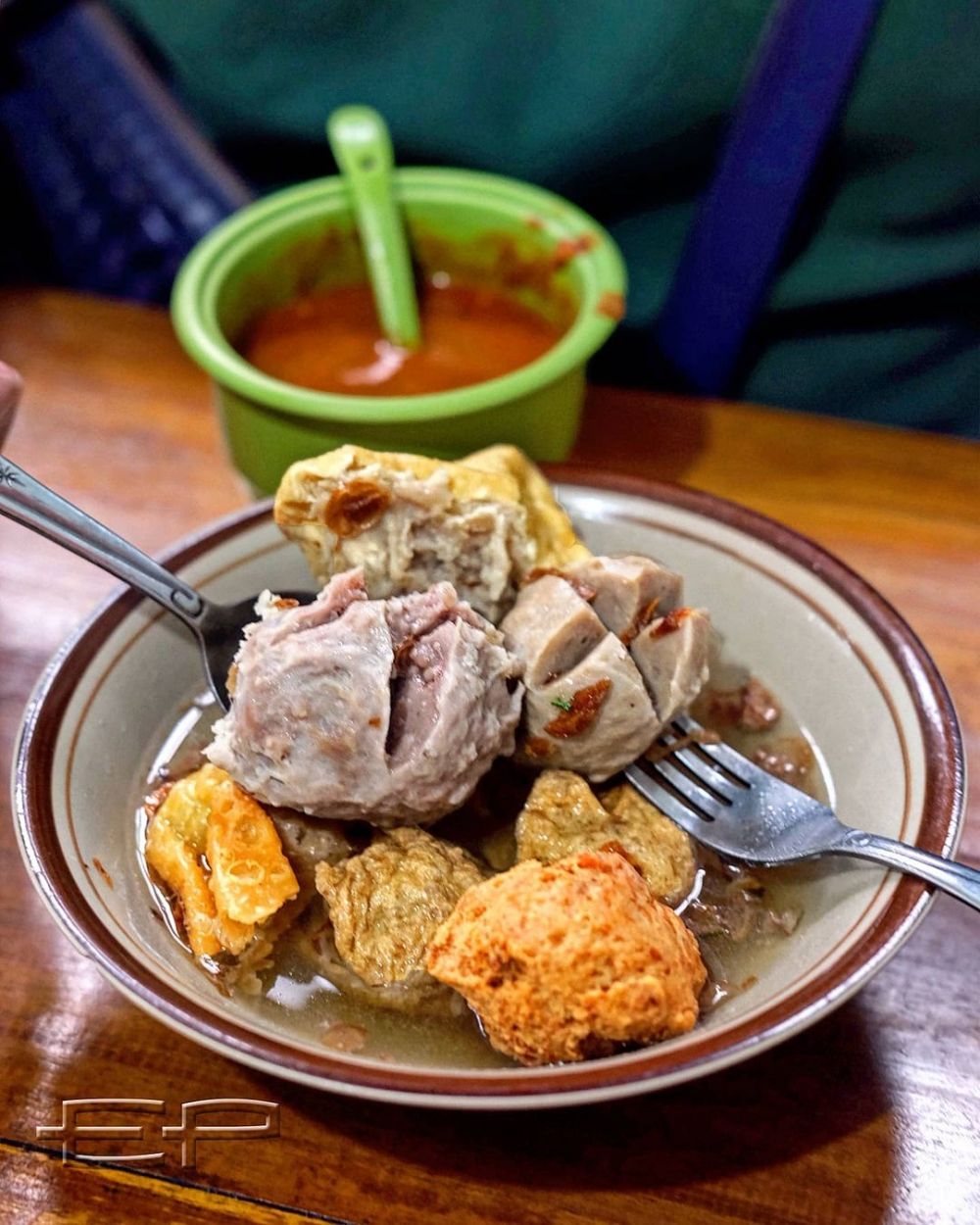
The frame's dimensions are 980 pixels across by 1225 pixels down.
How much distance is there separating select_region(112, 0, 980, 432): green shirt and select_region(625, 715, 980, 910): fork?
1.10 m

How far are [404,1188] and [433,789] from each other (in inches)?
13.8

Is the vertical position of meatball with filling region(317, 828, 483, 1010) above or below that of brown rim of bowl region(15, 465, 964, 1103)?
below

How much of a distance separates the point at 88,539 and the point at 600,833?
63cm

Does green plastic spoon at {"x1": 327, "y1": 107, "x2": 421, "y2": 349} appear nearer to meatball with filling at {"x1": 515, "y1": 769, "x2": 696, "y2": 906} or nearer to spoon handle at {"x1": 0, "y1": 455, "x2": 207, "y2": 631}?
spoon handle at {"x1": 0, "y1": 455, "x2": 207, "y2": 631}

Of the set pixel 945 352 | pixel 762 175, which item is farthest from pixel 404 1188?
pixel 945 352

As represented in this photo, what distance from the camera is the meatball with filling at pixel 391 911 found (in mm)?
1042

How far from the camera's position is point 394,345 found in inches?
69.2

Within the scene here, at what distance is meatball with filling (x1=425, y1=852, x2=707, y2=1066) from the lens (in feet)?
2.94

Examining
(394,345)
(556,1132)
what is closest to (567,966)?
(556,1132)

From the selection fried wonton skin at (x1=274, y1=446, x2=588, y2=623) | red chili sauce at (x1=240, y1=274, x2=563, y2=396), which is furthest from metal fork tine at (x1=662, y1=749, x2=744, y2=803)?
red chili sauce at (x1=240, y1=274, x2=563, y2=396)

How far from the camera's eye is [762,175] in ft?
5.97

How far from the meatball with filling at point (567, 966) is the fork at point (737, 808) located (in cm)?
19

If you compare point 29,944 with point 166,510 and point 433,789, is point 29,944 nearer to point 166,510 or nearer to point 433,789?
point 433,789

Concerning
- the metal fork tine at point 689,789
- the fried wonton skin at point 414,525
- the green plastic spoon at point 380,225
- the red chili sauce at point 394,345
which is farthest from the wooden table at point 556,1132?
the green plastic spoon at point 380,225
